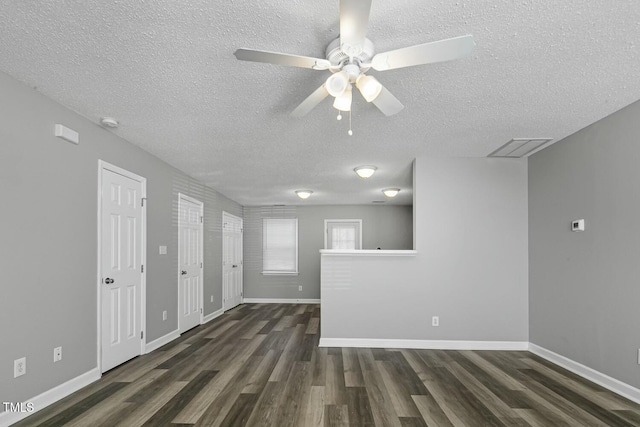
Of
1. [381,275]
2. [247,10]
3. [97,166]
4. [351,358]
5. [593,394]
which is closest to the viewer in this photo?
[247,10]

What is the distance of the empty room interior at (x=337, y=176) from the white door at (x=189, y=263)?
6 cm

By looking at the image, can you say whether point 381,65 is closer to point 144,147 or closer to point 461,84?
point 461,84

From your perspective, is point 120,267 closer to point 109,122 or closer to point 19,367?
point 19,367

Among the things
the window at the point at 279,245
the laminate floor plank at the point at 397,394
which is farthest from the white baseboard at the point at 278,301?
the laminate floor plank at the point at 397,394

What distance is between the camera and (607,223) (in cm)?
320

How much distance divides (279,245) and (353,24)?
303 inches

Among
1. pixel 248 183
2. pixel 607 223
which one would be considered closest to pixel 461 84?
pixel 607 223

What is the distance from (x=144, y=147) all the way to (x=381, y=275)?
10.4 ft

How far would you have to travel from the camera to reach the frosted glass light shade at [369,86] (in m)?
1.95

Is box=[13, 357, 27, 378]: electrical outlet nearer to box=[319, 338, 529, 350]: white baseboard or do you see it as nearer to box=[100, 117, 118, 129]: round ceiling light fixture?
box=[100, 117, 118, 129]: round ceiling light fixture

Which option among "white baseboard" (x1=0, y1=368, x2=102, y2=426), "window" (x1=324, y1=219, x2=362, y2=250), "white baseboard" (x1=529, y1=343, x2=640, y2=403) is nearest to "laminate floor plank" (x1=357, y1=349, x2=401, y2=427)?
"white baseboard" (x1=529, y1=343, x2=640, y2=403)

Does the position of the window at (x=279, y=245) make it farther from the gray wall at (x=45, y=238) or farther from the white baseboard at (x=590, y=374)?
the white baseboard at (x=590, y=374)

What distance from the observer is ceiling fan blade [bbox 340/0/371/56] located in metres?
1.47

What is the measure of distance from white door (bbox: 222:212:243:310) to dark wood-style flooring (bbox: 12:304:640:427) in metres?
2.95
